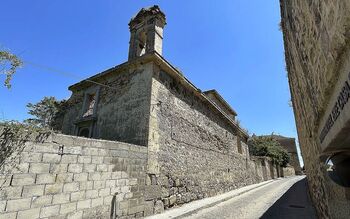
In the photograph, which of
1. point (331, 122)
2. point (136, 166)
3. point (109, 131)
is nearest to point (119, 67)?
point (109, 131)

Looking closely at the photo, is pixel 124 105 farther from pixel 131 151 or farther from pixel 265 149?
pixel 265 149

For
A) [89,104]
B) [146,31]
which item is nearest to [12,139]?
[89,104]

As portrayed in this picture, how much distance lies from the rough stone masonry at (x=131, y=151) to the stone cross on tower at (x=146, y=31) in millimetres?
45

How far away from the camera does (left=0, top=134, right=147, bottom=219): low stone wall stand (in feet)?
12.9

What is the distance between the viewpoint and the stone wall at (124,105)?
25.1ft

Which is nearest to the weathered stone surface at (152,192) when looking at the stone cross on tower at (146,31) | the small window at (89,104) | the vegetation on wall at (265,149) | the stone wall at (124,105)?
the stone wall at (124,105)

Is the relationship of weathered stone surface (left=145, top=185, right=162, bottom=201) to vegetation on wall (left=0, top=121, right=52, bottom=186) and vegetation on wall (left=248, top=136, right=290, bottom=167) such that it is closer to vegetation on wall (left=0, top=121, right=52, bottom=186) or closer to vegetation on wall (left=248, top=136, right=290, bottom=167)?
vegetation on wall (left=0, top=121, right=52, bottom=186)

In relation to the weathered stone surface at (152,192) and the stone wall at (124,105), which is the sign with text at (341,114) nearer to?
the weathered stone surface at (152,192)

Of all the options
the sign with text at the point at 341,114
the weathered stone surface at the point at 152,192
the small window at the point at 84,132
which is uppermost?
the small window at the point at 84,132

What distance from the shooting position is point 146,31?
9578 millimetres

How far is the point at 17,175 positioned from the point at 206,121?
9.03 metres

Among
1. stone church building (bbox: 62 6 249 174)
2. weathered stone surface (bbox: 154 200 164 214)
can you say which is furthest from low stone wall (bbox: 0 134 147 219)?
stone church building (bbox: 62 6 249 174)

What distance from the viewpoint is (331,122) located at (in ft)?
6.94

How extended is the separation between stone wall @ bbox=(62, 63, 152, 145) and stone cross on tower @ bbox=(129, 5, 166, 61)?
45.0 inches
